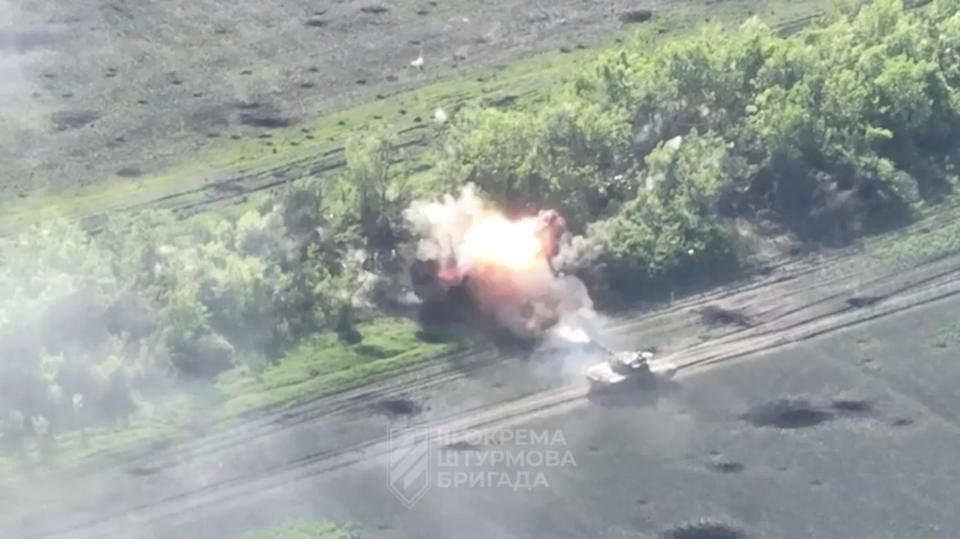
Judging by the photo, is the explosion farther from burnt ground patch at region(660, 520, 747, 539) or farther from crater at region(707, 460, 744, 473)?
burnt ground patch at region(660, 520, 747, 539)

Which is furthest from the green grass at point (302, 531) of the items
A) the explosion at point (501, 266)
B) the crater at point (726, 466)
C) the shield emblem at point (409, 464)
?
the explosion at point (501, 266)

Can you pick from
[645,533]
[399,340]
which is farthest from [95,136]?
[645,533]

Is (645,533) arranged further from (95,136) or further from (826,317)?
(95,136)

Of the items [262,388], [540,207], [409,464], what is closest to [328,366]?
[262,388]

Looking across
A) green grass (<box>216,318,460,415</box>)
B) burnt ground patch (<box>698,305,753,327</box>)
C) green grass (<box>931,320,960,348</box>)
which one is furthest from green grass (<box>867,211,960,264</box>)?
green grass (<box>216,318,460,415</box>)

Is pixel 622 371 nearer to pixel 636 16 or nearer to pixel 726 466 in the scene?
pixel 726 466

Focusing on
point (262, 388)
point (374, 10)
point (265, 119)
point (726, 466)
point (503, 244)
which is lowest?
point (726, 466)
